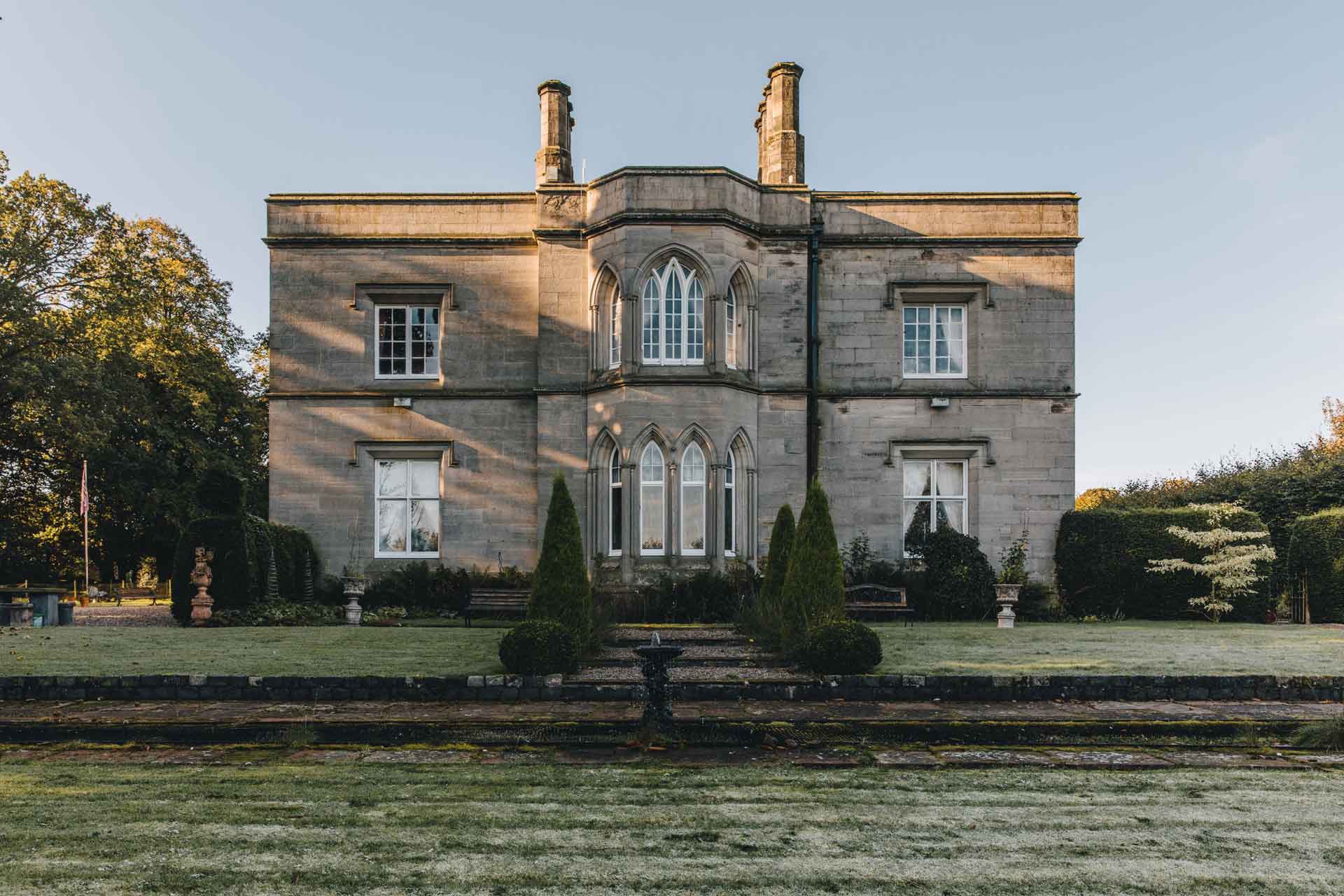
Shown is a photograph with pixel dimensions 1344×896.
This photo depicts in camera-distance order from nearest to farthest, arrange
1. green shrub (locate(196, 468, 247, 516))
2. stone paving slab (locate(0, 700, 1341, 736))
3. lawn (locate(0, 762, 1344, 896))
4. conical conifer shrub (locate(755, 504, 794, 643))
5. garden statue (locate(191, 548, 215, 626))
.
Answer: lawn (locate(0, 762, 1344, 896)), stone paving slab (locate(0, 700, 1341, 736)), conical conifer shrub (locate(755, 504, 794, 643)), garden statue (locate(191, 548, 215, 626)), green shrub (locate(196, 468, 247, 516))

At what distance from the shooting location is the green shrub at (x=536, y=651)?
30.7ft

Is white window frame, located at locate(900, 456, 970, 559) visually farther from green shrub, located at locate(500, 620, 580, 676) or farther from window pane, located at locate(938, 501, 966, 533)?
green shrub, located at locate(500, 620, 580, 676)

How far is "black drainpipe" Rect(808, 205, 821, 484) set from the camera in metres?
19.3

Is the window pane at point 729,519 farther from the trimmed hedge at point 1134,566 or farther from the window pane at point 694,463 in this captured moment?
the trimmed hedge at point 1134,566

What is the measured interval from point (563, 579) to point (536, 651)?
5.66ft

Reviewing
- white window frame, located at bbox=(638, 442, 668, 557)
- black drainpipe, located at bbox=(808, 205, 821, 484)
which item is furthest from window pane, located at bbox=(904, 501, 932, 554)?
white window frame, located at bbox=(638, 442, 668, 557)

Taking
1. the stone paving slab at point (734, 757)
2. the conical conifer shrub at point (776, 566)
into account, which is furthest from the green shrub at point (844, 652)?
the conical conifer shrub at point (776, 566)

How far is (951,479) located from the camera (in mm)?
19719

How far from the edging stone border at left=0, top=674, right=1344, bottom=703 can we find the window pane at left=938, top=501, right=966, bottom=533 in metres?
10.7

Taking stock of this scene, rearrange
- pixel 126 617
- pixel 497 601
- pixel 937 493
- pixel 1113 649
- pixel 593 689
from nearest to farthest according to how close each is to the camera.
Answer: pixel 593 689 < pixel 1113 649 < pixel 497 601 < pixel 126 617 < pixel 937 493

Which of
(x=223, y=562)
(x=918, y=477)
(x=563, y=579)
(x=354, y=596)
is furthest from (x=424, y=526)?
(x=918, y=477)

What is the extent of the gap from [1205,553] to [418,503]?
15.9 metres

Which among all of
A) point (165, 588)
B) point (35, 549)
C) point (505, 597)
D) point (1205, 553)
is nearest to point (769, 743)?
point (505, 597)

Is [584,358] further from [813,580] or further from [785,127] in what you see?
[813,580]
